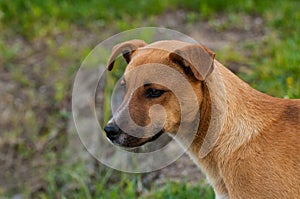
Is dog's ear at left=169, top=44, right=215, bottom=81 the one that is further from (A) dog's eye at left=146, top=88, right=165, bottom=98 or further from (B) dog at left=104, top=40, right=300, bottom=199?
(A) dog's eye at left=146, top=88, right=165, bottom=98

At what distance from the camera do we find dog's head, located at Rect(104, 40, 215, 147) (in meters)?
4.61

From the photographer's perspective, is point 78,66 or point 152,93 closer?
point 152,93

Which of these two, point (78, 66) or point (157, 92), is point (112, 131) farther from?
point (78, 66)

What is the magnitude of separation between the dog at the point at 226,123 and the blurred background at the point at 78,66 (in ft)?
3.71

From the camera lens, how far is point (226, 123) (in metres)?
4.81

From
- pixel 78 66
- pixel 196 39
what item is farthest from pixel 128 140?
pixel 196 39

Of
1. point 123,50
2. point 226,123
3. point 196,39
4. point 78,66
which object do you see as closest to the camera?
point 226,123

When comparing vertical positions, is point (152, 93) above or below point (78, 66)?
above

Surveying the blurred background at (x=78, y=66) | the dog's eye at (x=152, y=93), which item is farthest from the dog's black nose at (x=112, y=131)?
A: the blurred background at (x=78, y=66)

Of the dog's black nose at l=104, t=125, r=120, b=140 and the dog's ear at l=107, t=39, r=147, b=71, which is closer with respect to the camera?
the dog's black nose at l=104, t=125, r=120, b=140

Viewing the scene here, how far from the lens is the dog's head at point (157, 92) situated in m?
4.61

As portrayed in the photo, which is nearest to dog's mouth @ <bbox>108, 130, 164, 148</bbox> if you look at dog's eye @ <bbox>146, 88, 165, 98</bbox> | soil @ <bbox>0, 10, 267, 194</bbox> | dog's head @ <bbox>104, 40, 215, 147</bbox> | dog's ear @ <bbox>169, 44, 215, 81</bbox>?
dog's head @ <bbox>104, 40, 215, 147</bbox>

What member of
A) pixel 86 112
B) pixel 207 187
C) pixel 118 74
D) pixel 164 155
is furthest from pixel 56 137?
pixel 207 187

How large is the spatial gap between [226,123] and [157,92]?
524 mm
